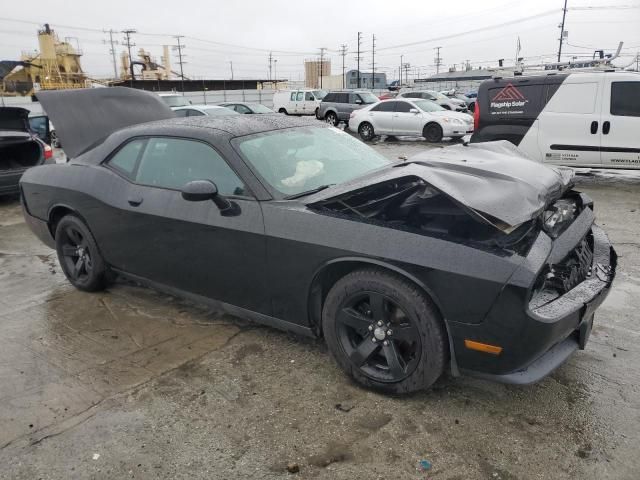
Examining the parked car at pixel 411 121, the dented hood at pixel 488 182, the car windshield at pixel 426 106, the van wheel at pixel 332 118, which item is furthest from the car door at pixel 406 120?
the dented hood at pixel 488 182

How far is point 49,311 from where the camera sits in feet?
13.4

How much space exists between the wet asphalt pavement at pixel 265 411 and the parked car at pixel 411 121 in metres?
12.2

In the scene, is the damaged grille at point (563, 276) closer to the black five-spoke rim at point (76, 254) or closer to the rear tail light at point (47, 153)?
the black five-spoke rim at point (76, 254)

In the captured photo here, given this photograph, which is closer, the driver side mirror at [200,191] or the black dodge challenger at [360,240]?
the black dodge challenger at [360,240]

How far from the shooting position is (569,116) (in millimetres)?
8445

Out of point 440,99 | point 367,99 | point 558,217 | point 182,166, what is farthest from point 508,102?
point 440,99

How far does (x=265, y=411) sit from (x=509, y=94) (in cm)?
790

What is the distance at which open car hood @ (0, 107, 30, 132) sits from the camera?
8.02 meters

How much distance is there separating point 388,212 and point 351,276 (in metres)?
0.44

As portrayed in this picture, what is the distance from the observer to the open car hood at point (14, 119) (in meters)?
8.02

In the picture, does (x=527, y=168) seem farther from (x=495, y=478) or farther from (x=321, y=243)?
(x=495, y=478)

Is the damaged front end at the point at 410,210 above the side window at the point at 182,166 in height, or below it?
below

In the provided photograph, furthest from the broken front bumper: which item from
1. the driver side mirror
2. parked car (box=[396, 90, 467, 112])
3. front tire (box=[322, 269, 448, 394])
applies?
parked car (box=[396, 90, 467, 112])

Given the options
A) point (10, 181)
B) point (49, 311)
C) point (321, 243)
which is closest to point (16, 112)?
point (10, 181)
